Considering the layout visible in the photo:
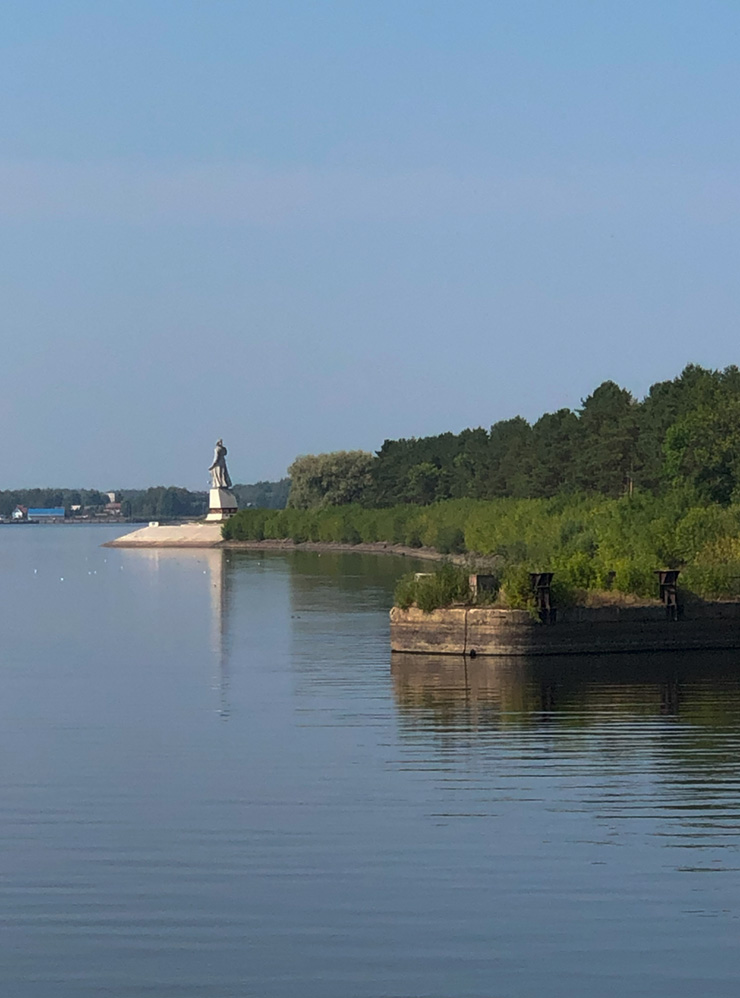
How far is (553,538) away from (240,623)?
15614 mm

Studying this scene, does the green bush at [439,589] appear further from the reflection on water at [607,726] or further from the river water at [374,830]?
the river water at [374,830]

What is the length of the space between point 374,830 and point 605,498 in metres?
97.4

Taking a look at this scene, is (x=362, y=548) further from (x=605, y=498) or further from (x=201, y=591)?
(x=201, y=591)

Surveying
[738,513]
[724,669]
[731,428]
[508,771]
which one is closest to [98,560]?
[731,428]

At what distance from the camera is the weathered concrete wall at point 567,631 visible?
53.2 m

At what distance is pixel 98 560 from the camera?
179875 millimetres

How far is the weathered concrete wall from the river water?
0.78m

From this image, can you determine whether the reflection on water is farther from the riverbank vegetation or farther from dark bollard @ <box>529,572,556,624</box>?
the riverbank vegetation

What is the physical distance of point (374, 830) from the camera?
Result: 28.7 m

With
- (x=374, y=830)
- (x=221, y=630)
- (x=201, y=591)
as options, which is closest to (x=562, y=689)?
(x=374, y=830)

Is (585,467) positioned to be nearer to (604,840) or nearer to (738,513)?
(738,513)

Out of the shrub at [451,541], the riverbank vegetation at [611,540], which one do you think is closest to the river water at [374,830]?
the riverbank vegetation at [611,540]

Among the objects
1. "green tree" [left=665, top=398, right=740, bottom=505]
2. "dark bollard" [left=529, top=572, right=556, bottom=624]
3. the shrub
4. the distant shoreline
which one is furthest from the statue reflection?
"green tree" [left=665, top=398, right=740, bottom=505]

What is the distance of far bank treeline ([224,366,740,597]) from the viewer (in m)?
61.3
